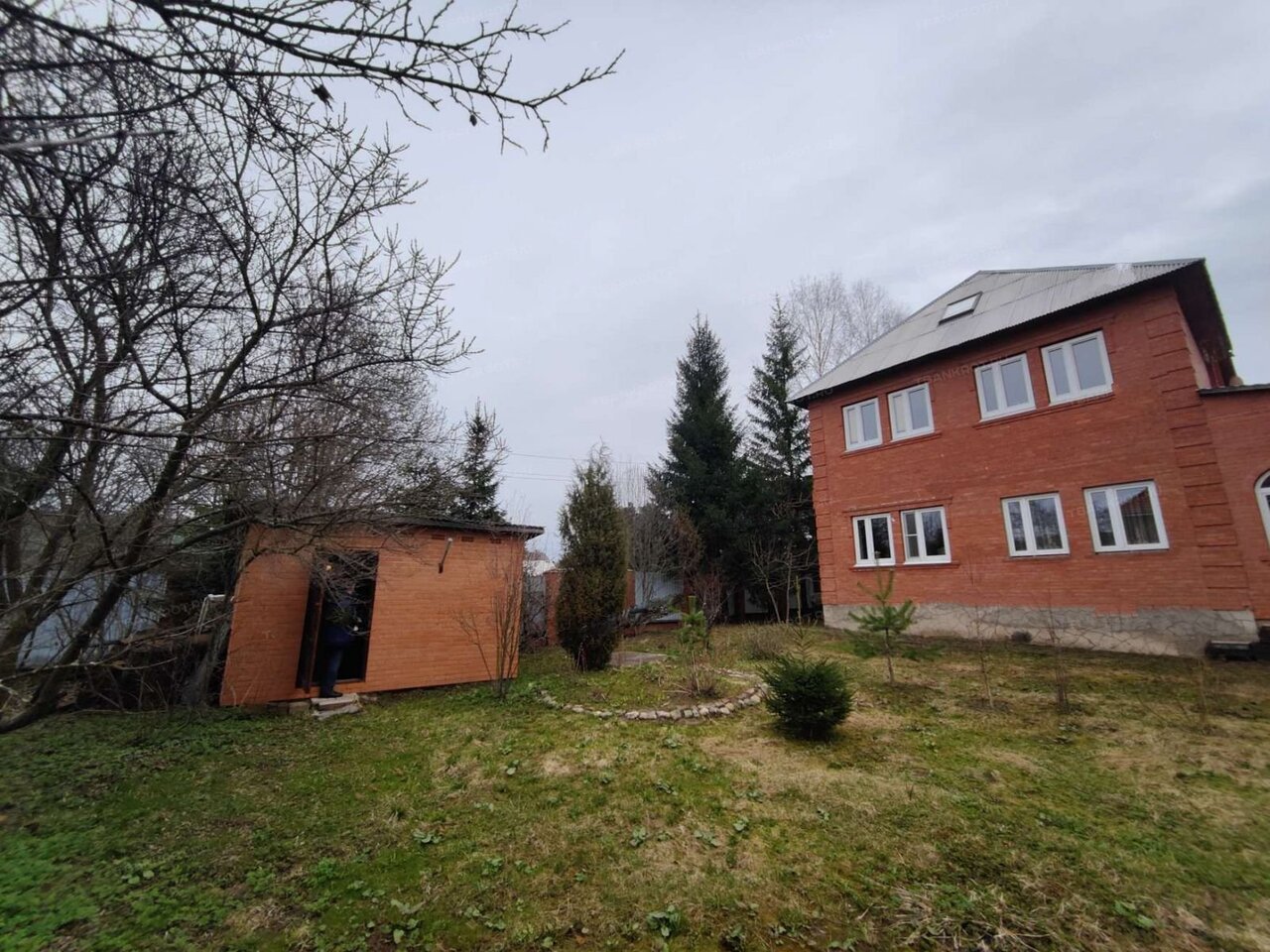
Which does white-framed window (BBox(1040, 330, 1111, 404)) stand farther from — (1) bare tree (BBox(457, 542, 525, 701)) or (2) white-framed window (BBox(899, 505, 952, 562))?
(1) bare tree (BBox(457, 542, 525, 701))

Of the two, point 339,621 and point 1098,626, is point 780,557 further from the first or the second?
point 339,621

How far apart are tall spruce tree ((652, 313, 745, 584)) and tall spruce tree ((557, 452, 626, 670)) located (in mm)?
9502

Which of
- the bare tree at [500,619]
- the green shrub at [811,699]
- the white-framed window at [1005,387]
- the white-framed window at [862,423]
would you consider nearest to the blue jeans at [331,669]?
the bare tree at [500,619]

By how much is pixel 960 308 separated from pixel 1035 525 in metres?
6.56

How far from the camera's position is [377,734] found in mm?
6559

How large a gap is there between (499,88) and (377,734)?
735 cm

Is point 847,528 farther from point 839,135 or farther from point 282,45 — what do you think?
point 282,45

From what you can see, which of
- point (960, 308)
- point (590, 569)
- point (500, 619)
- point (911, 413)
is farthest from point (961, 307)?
point (500, 619)

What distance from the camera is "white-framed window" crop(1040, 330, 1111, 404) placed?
10.9 meters

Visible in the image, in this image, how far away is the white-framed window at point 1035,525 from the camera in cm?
1104

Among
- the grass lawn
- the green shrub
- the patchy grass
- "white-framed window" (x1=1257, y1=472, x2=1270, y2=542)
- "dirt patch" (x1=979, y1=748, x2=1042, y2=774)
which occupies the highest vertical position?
"white-framed window" (x1=1257, y1=472, x2=1270, y2=542)

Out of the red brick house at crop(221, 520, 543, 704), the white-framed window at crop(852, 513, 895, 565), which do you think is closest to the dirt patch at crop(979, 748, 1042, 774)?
the red brick house at crop(221, 520, 543, 704)

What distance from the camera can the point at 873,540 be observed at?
14094 mm

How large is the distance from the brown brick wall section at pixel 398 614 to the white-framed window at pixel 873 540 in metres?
9.83
